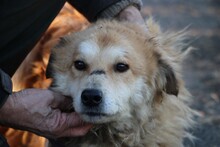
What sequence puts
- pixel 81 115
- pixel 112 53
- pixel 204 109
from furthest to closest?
1. pixel 204 109
2. pixel 112 53
3. pixel 81 115

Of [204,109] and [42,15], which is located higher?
[42,15]

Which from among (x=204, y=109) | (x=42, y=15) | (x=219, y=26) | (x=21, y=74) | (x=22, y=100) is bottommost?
(x=219, y=26)

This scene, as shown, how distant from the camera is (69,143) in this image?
3.19m

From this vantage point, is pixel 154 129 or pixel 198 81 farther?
pixel 198 81

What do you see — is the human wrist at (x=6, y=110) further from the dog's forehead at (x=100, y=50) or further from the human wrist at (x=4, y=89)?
the dog's forehead at (x=100, y=50)

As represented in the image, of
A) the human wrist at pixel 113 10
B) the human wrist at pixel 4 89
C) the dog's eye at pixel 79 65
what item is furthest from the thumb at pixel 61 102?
the human wrist at pixel 113 10

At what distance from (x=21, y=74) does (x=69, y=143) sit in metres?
1.01

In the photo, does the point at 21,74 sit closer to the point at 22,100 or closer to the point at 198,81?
the point at 22,100

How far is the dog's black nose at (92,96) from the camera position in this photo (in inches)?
112

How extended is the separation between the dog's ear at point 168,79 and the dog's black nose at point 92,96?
1.82 ft

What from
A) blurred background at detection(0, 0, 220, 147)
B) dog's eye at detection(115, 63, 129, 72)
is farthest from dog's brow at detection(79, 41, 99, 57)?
Result: blurred background at detection(0, 0, 220, 147)

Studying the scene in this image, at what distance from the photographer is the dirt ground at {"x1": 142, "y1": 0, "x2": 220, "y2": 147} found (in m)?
4.64

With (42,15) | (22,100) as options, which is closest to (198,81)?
(42,15)

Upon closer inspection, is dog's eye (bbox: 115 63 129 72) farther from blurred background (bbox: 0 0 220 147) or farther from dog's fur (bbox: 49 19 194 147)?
blurred background (bbox: 0 0 220 147)
